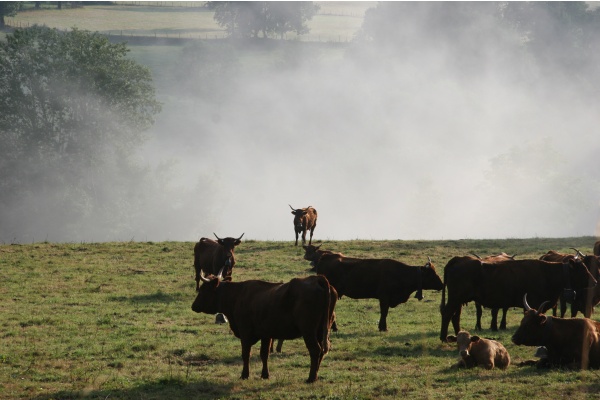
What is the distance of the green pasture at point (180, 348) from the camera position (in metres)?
14.5

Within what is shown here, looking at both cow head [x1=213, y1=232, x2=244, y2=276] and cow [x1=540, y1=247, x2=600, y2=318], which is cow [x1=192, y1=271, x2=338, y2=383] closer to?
cow [x1=540, y1=247, x2=600, y2=318]

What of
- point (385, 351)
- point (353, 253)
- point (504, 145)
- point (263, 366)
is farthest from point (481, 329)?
point (504, 145)

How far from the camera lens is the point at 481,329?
20.8 m

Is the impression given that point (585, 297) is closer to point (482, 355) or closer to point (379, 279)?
point (379, 279)

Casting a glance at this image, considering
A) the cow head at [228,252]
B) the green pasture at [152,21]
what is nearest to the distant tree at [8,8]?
the green pasture at [152,21]

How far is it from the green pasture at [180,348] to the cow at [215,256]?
951 mm

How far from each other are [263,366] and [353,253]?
17.8 meters

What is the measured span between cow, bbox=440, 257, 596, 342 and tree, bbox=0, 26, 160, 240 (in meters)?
57.8

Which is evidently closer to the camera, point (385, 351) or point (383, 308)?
point (385, 351)

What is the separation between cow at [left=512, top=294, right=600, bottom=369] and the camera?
15.6 meters

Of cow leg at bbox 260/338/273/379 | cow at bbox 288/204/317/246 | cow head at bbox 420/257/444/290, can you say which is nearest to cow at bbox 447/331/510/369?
cow leg at bbox 260/338/273/379

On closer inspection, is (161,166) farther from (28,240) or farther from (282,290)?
(282,290)

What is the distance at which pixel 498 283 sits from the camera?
19016 millimetres

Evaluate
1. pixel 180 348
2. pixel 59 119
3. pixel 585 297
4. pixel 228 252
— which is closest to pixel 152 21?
pixel 59 119
